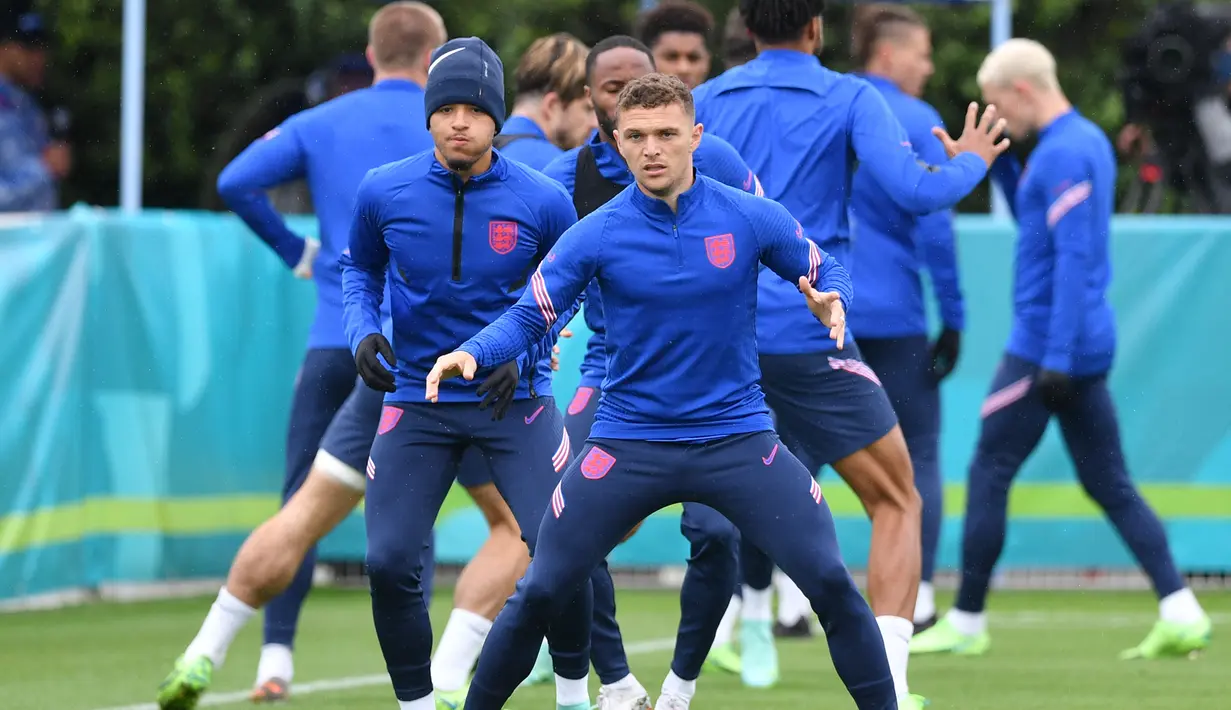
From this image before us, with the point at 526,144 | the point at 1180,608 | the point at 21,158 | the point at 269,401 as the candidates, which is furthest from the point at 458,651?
the point at 21,158

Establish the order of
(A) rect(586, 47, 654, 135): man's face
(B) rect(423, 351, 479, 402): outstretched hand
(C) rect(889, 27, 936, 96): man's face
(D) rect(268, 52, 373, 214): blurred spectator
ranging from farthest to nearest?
(D) rect(268, 52, 373, 214): blurred spectator
(C) rect(889, 27, 936, 96): man's face
(A) rect(586, 47, 654, 135): man's face
(B) rect(423, 351, 479, 402): outstretched hand

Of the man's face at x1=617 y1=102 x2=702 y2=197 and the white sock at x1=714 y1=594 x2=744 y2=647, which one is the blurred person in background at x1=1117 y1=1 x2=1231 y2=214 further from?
the man's face at x1=617 y1=102 x2=702 y2=197

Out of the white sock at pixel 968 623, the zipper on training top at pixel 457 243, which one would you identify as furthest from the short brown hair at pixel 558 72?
the white sock at pixel 968 623

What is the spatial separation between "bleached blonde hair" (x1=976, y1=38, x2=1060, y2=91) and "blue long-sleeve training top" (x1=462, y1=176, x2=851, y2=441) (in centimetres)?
368

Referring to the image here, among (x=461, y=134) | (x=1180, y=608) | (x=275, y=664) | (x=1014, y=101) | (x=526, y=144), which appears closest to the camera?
(x=461, y=134)

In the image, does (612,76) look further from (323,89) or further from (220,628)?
(323,89)

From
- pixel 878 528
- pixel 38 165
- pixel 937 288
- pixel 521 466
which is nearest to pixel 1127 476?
pixel 937 288

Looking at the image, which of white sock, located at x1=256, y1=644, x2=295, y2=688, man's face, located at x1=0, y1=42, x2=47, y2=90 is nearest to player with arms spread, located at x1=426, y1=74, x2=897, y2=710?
white sock, located at x1=256, y1=644, x2=295, y2=688

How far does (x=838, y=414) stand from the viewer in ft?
23.7

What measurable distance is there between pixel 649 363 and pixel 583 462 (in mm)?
313

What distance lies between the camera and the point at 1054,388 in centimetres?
915

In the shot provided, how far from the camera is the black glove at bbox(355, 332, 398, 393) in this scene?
6.33 metres

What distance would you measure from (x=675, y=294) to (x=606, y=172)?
1.32 metres

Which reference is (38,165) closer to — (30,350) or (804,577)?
(30,350)
